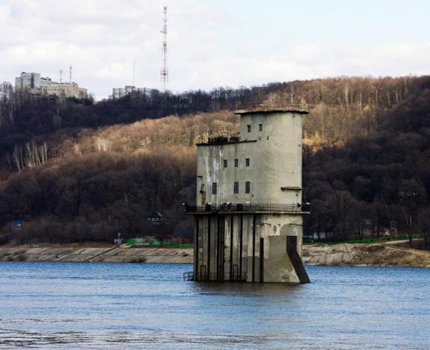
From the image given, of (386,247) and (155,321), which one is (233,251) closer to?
(155,321)

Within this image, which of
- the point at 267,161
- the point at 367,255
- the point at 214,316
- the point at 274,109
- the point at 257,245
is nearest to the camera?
the point at 214,316

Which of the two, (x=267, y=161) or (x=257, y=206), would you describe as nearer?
(x=257, y=206)

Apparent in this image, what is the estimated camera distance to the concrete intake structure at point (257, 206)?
91.0 m

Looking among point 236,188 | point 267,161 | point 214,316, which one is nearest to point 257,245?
point 236,188

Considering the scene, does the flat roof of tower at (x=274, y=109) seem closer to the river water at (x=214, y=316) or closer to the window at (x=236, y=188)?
the window at (x=236, y=188)

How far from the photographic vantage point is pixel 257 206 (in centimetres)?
9156

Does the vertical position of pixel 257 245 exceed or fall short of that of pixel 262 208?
it falls short

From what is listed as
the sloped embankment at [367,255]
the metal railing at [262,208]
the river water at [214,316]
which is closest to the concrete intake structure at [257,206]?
the metal railing at [262,208]

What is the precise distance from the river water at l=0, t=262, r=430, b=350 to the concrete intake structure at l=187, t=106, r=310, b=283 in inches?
67.6

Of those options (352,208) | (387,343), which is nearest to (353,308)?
(387,343)

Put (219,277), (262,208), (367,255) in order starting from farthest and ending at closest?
(367,255) < (219,277) < (262,208)

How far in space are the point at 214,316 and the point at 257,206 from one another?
22.3 m

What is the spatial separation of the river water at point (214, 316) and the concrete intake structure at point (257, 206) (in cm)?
172

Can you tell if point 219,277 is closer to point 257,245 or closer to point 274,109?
point 257,245
